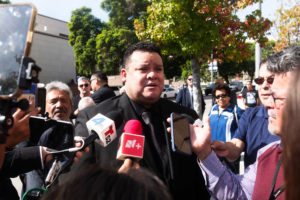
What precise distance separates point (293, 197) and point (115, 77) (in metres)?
34.1

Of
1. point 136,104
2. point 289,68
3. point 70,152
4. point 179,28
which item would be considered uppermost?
point 179,28

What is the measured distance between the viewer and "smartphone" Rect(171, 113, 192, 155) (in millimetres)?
1451

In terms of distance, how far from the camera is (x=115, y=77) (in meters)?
34.1

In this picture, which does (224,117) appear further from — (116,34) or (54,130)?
(116,34)

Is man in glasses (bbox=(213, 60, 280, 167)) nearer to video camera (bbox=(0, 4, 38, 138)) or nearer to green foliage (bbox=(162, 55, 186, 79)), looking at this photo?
video camera (bbox=(0, 4, 38, 138))

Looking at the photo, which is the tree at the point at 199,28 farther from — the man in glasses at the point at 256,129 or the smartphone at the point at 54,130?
the smartphone at the point at 54,130

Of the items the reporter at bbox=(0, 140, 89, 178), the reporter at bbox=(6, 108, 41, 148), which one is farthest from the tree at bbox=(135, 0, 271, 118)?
the reporter at bbox=(6, 108, 41, 148)

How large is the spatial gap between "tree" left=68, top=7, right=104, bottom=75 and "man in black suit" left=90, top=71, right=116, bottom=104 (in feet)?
88.6

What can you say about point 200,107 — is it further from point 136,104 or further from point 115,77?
point 115,77

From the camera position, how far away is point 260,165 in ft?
5.07

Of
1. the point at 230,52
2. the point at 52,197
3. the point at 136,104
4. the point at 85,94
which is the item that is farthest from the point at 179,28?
the point at 52,197

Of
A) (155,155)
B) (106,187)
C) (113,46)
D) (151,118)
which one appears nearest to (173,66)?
(113,46)

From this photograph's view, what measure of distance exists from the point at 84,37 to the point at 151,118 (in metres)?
33.4

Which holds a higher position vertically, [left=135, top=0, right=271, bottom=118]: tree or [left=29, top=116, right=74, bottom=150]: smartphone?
[left=135, top=0, right=271, bottom=118]: tree
